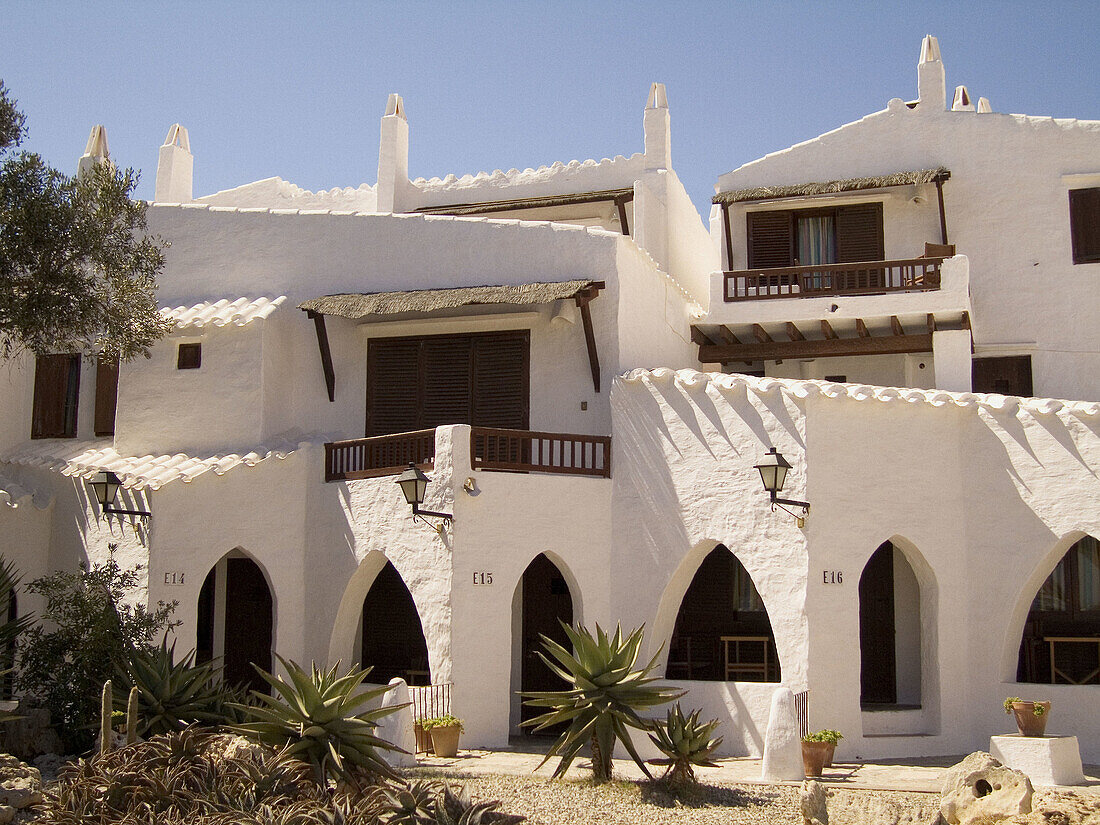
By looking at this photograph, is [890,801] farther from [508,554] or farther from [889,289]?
[889,289]

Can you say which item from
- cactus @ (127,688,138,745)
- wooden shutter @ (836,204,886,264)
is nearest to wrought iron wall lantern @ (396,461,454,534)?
cactus @ (127,688,138,745)

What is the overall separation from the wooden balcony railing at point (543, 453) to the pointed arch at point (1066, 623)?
6.00 metres

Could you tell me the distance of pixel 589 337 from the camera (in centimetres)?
1772

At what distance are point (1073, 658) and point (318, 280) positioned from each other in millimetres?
12131

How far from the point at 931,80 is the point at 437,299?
388 inches

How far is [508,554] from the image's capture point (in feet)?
53.2

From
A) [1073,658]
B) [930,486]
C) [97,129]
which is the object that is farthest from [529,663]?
[97,129]

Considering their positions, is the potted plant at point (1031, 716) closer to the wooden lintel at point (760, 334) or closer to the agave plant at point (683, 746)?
the agave plant at point (683, 746)

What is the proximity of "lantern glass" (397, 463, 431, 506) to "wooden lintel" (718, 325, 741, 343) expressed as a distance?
7140 mm

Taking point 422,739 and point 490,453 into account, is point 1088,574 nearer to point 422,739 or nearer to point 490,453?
point 490,453

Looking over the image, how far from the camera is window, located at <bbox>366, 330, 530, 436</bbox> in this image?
1850 centimetres

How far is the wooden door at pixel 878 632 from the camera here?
17.6 metres

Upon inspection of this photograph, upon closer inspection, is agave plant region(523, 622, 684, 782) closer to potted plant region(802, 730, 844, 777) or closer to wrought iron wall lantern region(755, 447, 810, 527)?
potted plant region(802, 730, 844, 777)

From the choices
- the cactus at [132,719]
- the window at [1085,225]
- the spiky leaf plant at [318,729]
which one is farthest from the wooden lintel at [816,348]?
the cactus at [132,719]
